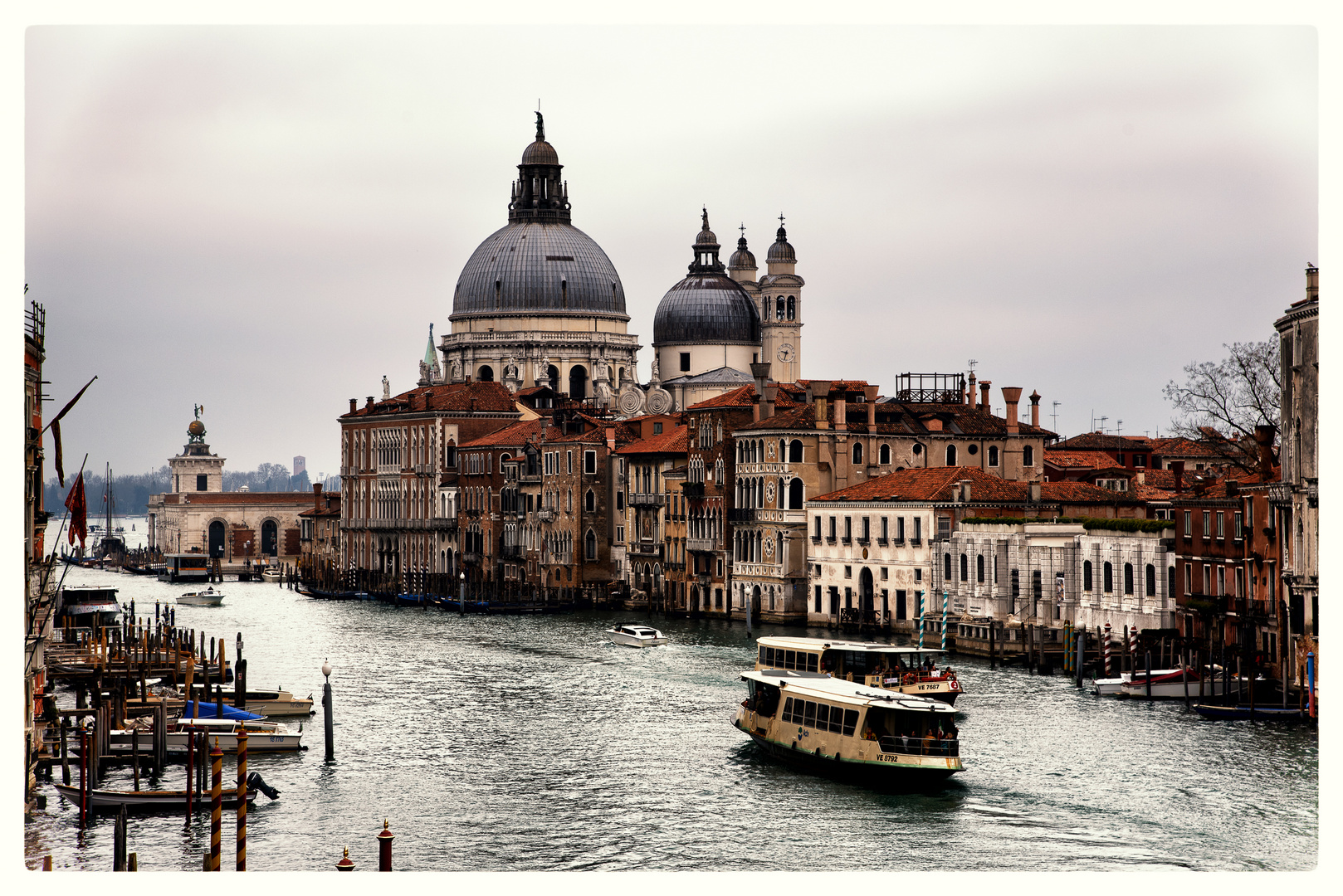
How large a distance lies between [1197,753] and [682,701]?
11.0 m

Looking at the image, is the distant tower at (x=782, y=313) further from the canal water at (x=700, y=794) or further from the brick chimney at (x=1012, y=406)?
the canal water at (x=700, y=794)

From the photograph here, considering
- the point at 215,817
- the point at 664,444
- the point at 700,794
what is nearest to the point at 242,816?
the point at 215,817

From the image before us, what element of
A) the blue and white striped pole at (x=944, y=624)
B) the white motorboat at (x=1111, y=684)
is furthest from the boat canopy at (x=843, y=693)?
the blue and white striped pole at (x=944, y=624)

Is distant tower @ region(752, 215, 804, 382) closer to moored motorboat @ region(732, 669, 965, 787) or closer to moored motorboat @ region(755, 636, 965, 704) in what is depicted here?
moored motorboat @ region(755, 636, 965, 704)

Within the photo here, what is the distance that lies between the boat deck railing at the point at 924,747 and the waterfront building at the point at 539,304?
69331 millimetres

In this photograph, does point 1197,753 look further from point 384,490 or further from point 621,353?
point 621,353

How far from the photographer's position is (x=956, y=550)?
51094mm

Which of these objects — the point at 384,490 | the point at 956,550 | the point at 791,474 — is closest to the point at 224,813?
the point at 956,550

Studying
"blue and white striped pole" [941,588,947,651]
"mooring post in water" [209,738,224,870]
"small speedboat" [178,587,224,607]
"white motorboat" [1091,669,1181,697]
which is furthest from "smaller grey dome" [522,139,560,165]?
"mooring post in water" [209,738,224,870]

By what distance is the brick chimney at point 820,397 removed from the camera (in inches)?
2335

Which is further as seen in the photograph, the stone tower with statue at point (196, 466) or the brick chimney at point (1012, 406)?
the stone tower with statue at point (196, 466)

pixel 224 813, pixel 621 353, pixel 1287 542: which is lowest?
pixel 224 813

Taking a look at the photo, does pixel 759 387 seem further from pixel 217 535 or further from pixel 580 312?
pixel 217 535

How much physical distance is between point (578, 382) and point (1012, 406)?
4269cm
